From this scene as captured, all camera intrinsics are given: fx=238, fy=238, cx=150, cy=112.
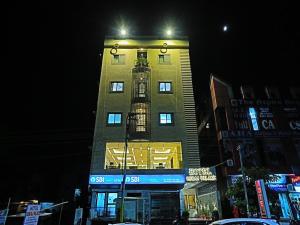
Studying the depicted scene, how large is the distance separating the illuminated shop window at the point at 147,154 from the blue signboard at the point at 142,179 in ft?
7.80

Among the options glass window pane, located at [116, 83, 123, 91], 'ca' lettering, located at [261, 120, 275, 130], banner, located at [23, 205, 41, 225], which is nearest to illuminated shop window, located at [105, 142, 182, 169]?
glass window pane, located at [116, 83, 123, 91]

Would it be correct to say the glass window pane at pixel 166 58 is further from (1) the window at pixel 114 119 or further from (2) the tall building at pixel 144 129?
(1) the window at pixel 114 119

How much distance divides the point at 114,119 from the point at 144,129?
3.65 m

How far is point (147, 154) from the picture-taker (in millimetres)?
27453

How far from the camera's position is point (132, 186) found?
916 inches

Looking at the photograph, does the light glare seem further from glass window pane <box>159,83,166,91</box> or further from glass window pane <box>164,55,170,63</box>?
glass window pane <box>159,83,166,91</box>

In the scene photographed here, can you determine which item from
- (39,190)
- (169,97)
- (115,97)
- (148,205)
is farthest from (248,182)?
(39,190)

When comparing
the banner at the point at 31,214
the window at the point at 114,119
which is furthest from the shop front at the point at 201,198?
the banner at the point at 31,214

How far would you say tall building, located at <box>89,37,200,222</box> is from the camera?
22.7m

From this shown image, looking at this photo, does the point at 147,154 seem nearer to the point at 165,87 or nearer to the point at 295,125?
the point at 165,87

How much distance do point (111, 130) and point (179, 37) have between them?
16.4m

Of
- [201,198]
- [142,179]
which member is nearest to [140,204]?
[142,179]

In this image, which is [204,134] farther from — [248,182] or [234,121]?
[248,182]

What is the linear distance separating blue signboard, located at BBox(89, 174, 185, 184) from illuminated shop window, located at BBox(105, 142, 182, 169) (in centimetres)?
238
